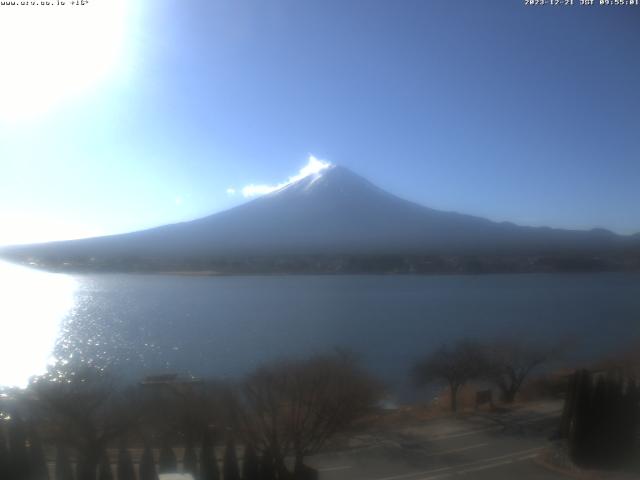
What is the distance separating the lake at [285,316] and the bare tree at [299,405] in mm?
211

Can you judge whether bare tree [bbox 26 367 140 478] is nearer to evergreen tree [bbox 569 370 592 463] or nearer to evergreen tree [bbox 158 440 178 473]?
evergreen tree [bbox 158 440 178 473]

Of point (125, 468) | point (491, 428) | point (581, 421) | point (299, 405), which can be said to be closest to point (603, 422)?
point (581, 421)

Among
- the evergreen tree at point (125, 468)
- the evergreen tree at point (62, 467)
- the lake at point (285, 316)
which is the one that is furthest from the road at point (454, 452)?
the evergreen tree at point (62, 467)

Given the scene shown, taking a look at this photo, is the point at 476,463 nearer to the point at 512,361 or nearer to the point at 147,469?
the point at 512,361

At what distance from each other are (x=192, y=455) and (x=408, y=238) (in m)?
3.32

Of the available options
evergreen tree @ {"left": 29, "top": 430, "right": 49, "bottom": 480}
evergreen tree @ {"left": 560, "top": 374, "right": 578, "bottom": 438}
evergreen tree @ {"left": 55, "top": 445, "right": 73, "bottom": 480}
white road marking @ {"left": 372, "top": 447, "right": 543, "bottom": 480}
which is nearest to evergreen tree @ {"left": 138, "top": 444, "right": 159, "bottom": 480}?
evergreen tree @ {"left": 55, "top": 445, "right": 73, "bottom": 480}

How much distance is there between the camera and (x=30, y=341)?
11.1ft

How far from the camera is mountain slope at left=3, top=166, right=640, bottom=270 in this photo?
4.65 meters

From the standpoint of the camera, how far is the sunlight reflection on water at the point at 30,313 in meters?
3.01

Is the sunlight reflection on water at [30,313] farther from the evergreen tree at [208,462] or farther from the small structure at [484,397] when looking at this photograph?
the small structure at [484,397]

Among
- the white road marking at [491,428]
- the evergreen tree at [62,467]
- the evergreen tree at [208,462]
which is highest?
the evergreen tree at [62,467]

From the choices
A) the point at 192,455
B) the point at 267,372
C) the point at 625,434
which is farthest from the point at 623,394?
the point at 192,455

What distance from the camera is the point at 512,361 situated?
3.88 metres

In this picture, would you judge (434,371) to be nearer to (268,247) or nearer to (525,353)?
(525,353)
